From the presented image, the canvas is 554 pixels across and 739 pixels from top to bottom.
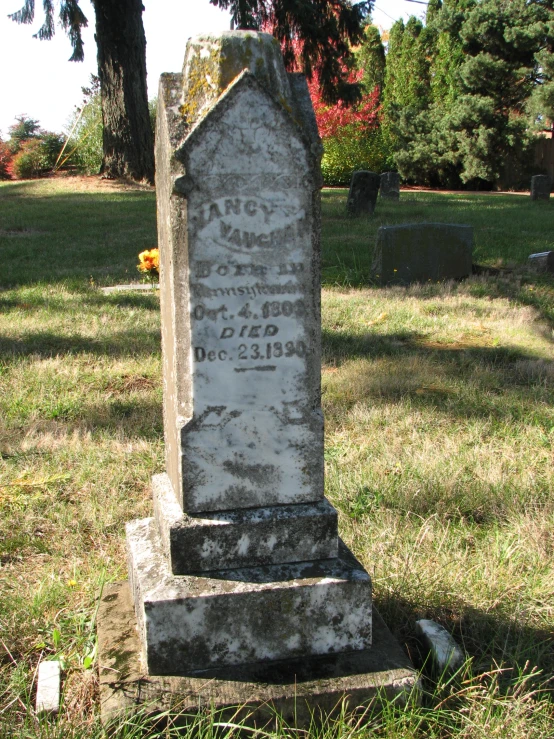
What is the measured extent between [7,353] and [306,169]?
4133 mm

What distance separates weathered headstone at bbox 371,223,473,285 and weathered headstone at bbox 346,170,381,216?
564cm

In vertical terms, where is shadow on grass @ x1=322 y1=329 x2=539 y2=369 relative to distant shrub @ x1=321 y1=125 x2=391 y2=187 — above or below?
below

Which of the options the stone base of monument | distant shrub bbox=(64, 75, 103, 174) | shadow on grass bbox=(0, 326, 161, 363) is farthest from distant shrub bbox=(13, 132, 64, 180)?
the stone base of monument

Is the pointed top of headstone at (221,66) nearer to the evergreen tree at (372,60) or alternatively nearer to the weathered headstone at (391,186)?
the weathered headstone at (391,186)

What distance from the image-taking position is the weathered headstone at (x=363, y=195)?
13994 millimetres

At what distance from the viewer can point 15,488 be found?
11.7ft

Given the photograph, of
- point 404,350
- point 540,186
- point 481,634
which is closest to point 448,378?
point 404,350

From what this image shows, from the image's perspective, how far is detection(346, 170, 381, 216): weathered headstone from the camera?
14.0 meters

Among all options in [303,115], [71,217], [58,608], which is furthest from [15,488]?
[71,217]

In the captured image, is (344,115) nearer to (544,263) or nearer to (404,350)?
(544,263)

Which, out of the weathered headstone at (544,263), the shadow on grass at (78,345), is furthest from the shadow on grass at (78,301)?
the weathered headstone at (544,263)

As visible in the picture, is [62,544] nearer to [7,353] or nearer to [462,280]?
[7,353]

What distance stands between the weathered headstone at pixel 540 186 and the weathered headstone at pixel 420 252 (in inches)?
533

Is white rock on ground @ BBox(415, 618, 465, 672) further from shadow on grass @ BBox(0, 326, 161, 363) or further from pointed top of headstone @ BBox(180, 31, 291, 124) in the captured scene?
shadow on grass @ BBox(0, 326, 161, 363)
